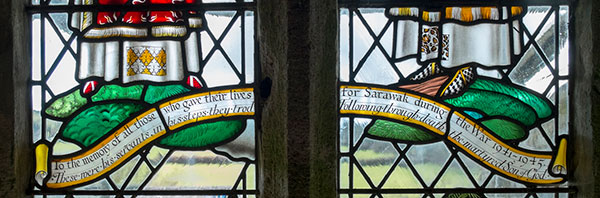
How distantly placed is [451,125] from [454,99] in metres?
0.10

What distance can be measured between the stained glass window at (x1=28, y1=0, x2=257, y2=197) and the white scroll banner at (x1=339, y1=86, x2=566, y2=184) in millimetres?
437

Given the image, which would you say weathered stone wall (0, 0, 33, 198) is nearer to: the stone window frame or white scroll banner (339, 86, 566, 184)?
the stone window frame

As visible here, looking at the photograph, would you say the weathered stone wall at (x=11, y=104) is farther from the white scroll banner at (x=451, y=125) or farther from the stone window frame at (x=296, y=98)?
the white scroll banner at (x=451, y=125)

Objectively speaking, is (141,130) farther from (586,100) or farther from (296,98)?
(586,100)

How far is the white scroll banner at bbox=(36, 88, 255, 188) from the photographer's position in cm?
198

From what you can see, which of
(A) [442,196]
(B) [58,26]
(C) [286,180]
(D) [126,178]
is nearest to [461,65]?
(A) [442,196]

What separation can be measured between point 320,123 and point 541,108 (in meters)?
0.90

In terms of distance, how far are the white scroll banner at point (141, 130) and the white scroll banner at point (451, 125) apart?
0.44 m

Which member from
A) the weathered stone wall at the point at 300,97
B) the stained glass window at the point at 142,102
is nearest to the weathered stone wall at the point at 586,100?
the weathered stone wall at the point at 300,97

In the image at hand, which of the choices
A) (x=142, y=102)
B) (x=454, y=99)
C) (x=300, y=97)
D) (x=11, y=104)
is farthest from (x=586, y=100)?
(x=11, y=104)

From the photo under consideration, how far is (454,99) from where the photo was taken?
198cm

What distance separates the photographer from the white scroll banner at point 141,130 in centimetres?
198

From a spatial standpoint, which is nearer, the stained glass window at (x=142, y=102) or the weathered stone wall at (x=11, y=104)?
the weathered stone wall at (x=11, y=104)

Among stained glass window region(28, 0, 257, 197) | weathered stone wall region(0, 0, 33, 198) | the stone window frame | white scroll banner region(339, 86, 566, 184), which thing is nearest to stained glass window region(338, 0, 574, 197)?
white scroll banner region(339, 86, 566, 184)
